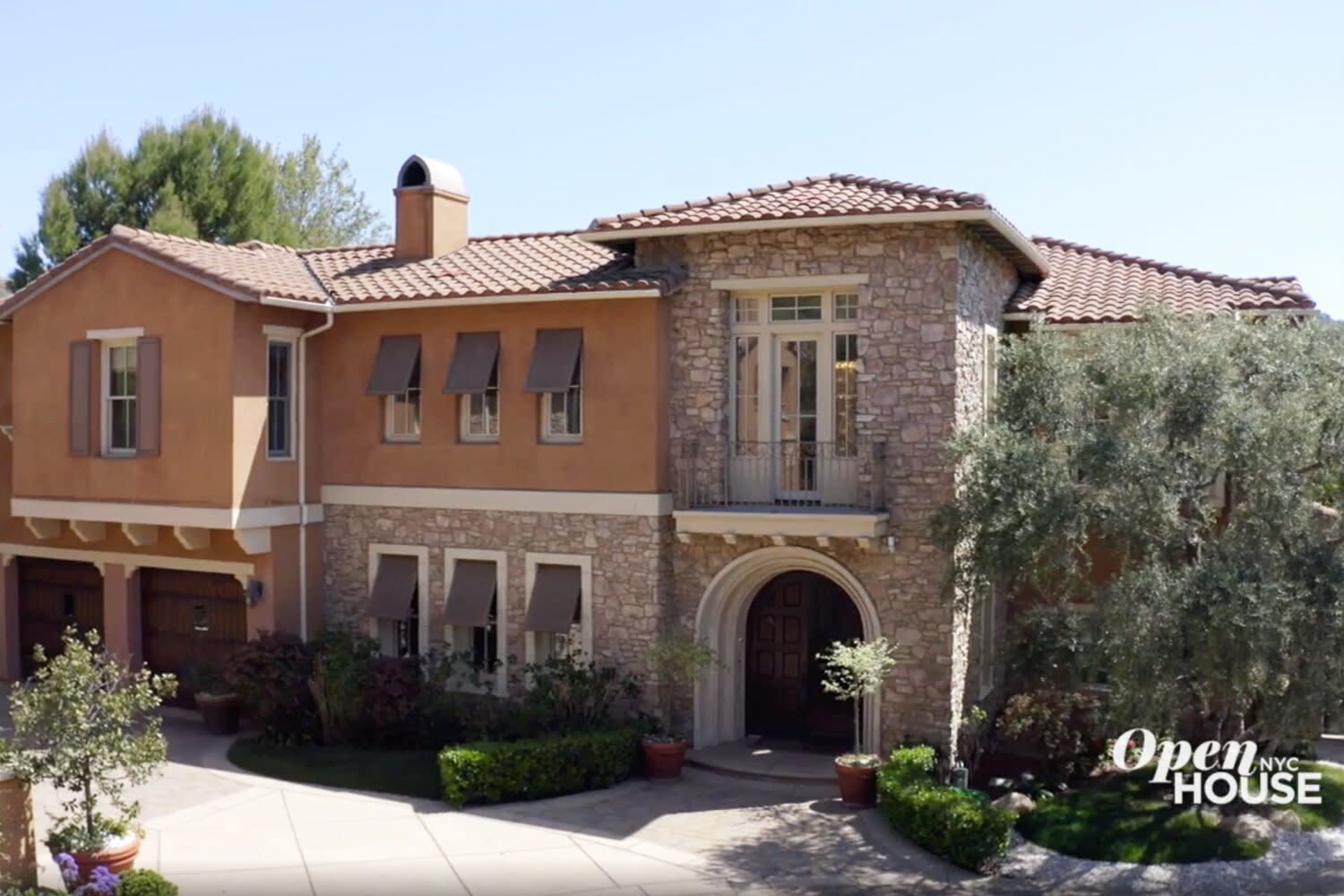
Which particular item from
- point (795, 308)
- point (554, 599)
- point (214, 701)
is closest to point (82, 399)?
point (214, 701)

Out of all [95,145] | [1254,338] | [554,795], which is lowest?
[554,795]

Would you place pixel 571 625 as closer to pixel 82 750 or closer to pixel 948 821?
pixel 948 821

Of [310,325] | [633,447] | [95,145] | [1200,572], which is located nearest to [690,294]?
[633,447]

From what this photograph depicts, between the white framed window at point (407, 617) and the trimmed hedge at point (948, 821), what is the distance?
7718mm

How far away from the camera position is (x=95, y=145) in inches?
1625

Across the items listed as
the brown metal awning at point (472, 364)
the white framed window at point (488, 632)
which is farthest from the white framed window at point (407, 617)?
the brown metal awning at point (472, 364)

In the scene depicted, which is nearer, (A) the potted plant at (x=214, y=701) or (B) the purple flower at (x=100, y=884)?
(B) the purple flower at (x=100, y=884)

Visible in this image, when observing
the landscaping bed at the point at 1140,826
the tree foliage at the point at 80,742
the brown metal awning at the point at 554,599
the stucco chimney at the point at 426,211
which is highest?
the stucco chimney at the point at 426,211

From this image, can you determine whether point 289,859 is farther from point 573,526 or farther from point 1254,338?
point 1254,338

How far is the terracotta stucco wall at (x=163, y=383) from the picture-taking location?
62.1ft

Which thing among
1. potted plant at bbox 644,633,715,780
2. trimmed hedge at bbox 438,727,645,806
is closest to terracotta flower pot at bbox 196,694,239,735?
trimmed hedge at bbox 438,727,645,806

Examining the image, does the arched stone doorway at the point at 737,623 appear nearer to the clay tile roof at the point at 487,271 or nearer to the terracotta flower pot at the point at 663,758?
the terracotta flower pot at the point at 663,758

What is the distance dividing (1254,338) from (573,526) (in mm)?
9042

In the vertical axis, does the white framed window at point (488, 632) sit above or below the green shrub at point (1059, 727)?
above
